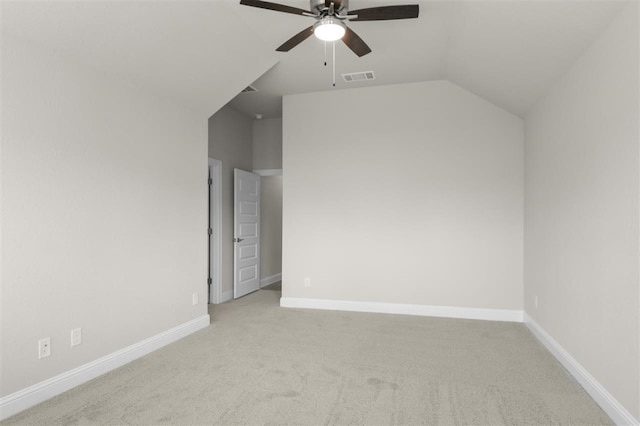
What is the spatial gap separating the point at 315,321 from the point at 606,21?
3705mm

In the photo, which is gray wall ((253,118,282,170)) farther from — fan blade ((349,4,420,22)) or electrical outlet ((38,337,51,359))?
electrical outlet ((38,337,51,359))

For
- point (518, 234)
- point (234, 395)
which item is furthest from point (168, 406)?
point (518, 234)

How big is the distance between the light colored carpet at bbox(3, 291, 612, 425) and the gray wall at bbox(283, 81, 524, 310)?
0.79 m

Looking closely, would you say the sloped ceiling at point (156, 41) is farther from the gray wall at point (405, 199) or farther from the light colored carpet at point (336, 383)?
the light colored carpet at point (336, 383)

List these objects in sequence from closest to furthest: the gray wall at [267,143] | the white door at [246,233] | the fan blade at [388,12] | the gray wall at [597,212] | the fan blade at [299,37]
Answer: the gray wall at [597,212]
the fan blade at [388,12]
the fan blade at [299,37]
the white door at [246,233]
the gray wall at [267,143]

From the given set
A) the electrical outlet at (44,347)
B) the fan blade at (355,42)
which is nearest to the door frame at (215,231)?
the electrical outlet at (44,347)

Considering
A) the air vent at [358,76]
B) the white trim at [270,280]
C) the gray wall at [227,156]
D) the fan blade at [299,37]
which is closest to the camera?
the fan blade at [299,37]

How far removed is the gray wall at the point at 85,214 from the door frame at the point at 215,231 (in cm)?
149

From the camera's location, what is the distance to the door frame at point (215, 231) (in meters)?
5.58

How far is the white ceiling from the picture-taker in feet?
8.22

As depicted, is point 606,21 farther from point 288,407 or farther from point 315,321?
point 315,321

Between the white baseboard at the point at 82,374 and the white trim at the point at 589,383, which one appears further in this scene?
the white baseboard at the point at 82,374

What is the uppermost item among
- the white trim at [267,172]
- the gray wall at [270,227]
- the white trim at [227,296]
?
the white trim at [267,172]

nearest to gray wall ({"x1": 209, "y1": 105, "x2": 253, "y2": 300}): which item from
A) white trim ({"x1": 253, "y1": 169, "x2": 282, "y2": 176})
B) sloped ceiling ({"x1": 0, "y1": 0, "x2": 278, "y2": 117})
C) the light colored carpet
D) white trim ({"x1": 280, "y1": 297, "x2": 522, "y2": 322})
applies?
→ white trim ({"x1": 253, "y1": 169, "x2": 282, "y2": 176})
